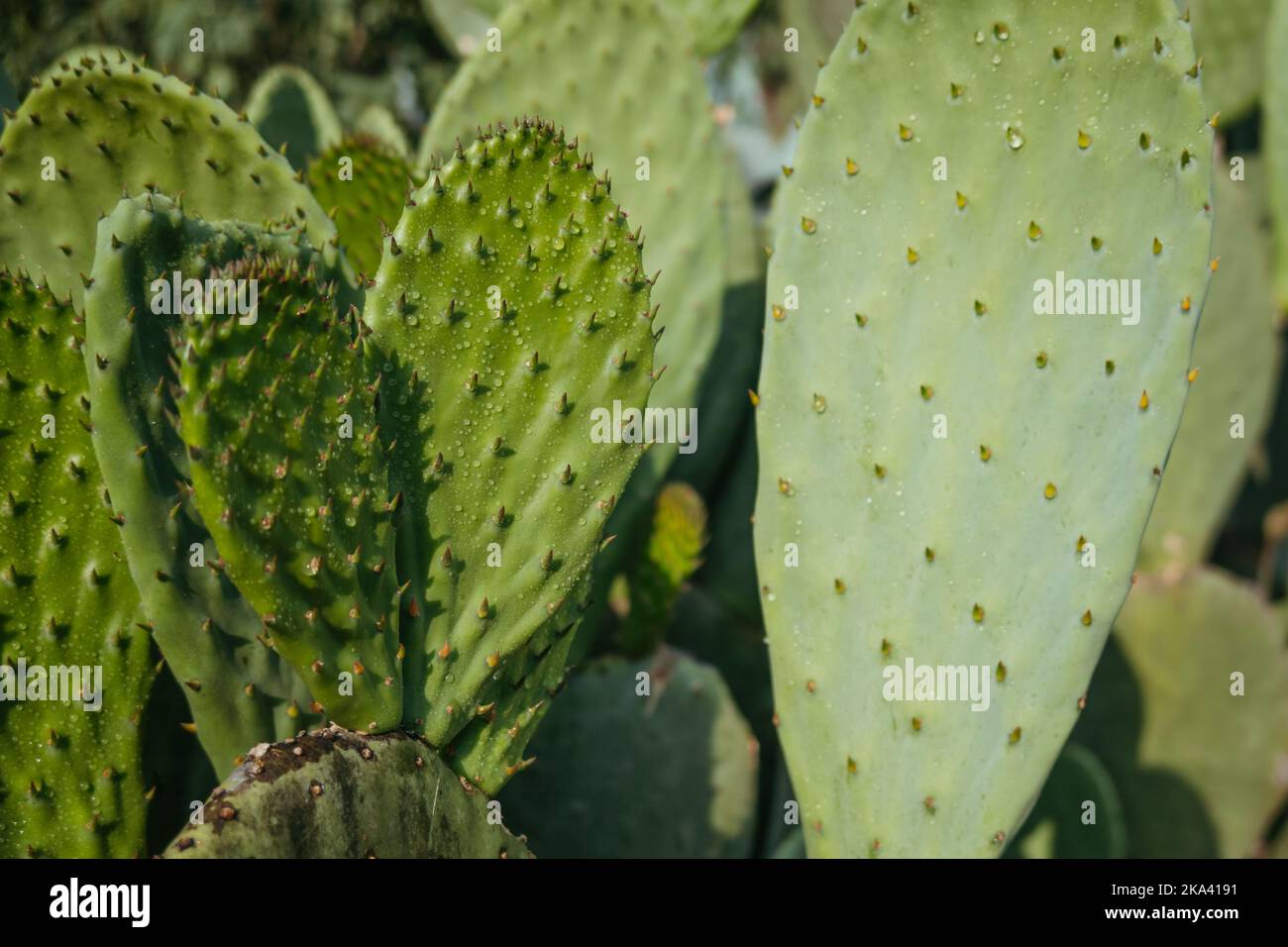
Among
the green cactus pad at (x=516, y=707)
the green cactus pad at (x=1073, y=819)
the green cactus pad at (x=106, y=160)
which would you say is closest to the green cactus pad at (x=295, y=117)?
the green cactus pad at (x=106, y=160)

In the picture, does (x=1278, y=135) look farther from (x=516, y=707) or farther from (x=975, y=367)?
(x=516, y=707)

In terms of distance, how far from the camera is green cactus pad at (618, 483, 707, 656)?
1.44 metres

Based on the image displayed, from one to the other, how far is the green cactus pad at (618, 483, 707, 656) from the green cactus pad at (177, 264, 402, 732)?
543mm

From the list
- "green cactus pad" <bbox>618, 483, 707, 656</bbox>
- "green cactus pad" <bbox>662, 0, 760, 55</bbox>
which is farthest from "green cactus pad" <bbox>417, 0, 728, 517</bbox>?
"green cactus pad" <bbox>662, 0, 760, 55</bbox>

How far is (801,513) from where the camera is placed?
3.84 feet

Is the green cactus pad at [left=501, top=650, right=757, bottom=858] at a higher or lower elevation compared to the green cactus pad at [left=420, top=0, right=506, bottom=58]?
lower

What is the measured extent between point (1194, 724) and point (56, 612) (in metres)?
1.76

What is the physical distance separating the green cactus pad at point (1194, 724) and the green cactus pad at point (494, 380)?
4.46 feet

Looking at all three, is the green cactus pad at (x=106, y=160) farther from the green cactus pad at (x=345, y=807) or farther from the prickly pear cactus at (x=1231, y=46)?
the prickly pear cactus at (x=1231, y=46)

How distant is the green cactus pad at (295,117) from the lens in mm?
1773

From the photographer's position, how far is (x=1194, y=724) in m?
2.01

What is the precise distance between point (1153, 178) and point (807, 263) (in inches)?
12.5

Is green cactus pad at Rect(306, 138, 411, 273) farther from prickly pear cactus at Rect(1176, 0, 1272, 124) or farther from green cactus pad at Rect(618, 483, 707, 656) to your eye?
prickly pear cactus at Rect(1176, 0, 1272, 124)

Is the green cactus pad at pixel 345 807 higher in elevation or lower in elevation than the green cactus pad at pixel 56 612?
lower
